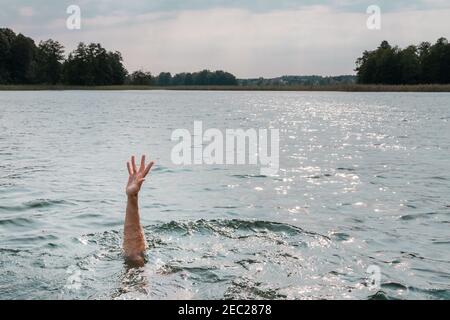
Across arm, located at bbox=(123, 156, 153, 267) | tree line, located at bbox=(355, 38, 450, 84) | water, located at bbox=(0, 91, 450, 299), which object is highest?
tree line, located at bbox=(355, 38, 450, 84)

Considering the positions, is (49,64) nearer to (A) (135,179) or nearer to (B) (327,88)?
(B) (327,88)

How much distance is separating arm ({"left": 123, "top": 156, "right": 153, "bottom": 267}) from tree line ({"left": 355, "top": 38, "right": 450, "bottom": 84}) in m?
147

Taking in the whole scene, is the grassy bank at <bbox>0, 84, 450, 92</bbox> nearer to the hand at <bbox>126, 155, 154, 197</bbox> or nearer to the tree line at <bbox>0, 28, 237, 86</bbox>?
the tree line at <bbox>0, 28, 237, 86</bbox>

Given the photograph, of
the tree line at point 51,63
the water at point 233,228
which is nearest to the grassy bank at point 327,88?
the tree line at point 51,63

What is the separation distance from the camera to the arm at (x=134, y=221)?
9.74m

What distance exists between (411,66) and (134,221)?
490ft

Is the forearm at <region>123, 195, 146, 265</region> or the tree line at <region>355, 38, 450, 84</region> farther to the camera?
the tree line at <region>355, 38, 450, 84</region>

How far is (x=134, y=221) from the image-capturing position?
396 inches

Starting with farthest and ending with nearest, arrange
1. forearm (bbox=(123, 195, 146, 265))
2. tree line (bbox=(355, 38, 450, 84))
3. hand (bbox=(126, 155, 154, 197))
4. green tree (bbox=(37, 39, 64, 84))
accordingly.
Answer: green tree (bbox=(37, 39, 64, 84)), tree line (bbox=(355, 38, 450, 84)), forearm (bbox=(123, 195, 146, 265)), hand (bbox=(126, 155, 154, 197))

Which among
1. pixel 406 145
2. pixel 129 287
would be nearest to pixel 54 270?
pixel 129 287

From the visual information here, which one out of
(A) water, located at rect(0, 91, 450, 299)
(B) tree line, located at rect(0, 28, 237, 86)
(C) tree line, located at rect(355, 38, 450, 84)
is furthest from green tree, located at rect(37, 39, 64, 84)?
(A) water, located at rect(0, 91, 450, 299)

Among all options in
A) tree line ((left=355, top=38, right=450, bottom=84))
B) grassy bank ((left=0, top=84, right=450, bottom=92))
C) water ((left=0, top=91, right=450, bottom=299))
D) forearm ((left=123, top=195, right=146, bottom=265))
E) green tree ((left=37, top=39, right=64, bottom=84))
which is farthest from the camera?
green tree ((left=37, top=39, right=64, bottom=84))

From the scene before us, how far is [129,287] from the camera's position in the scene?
9273 mm

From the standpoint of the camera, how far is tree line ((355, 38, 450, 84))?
14738 cm
